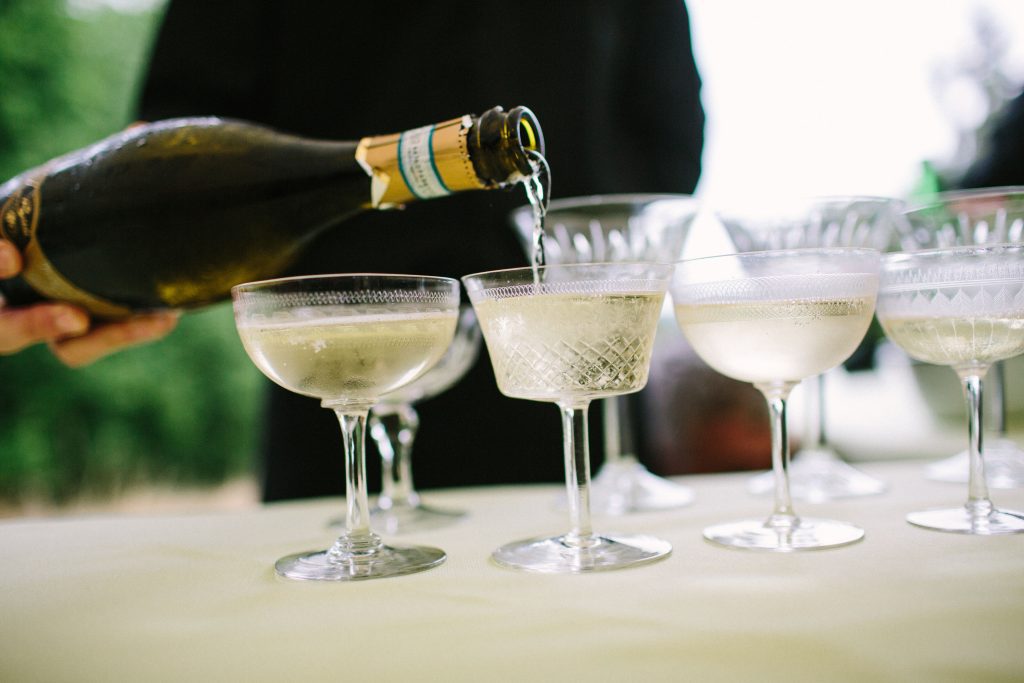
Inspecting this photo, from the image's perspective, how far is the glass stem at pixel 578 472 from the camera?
34.6 inches

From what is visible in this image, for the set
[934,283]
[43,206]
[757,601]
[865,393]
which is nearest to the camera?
[757,601]

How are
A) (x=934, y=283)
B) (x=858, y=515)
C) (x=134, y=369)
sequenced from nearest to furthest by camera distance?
(x=934, y=283) < (x=858, y=515) < (x=134, y=369)

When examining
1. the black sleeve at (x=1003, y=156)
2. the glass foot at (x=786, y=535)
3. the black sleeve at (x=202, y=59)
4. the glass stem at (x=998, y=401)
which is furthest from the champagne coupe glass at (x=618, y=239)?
the black sleeve at (x=1003, y=156)

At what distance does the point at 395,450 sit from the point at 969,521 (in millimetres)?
738

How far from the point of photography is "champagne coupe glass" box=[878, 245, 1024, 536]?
35.2 inches

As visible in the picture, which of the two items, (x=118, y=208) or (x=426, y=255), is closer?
(x=118, y=208)

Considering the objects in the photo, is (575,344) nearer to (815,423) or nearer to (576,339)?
(576,339)

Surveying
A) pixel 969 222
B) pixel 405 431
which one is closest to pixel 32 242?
pixel 405 431

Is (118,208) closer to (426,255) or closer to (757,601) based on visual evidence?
(426,255)

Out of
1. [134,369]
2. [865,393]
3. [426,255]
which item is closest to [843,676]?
[426,255]

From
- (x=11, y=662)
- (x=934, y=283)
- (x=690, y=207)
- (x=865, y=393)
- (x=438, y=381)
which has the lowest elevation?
(x=865, y=393)

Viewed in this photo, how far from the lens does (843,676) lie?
558 mm

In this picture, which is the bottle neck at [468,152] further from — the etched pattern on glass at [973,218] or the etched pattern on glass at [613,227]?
the etched pattern on glass at [973,218]

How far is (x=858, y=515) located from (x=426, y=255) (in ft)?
3.06
